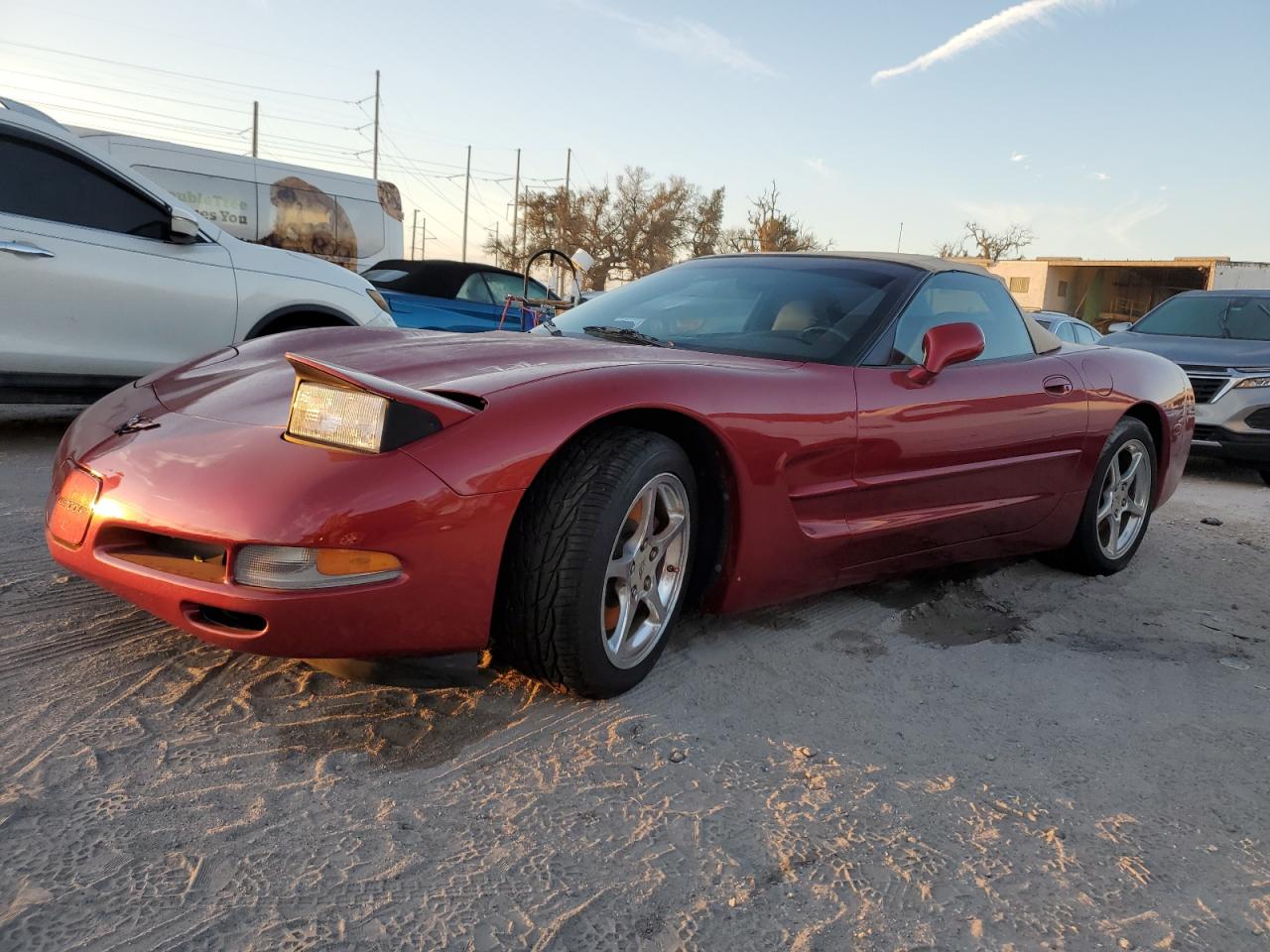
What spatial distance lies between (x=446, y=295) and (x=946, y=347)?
7.46 meters

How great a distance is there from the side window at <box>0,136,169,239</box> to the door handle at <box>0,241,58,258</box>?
0.19 meters

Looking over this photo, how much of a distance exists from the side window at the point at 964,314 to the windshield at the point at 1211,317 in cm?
535

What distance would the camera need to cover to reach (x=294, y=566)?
6.42ft

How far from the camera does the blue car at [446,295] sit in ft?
31.3

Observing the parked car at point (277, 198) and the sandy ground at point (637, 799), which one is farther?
the parked car at point (277, 198)

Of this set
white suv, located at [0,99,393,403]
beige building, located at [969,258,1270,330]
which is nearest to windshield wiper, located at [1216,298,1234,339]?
white suv, located at [0,99,393,403]

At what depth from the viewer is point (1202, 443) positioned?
7.28m

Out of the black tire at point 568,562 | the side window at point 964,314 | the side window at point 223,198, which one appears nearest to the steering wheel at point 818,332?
the side window at point 964,314

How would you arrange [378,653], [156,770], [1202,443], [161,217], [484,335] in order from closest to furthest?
[156,770], [378,653], [484,335], [161,217], [1202,443]

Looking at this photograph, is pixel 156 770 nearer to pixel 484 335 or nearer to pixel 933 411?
pixel 484 335

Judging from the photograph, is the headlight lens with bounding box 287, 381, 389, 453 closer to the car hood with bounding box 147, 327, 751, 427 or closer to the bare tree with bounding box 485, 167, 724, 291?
the car hood with bounding box 147, 327, 751, 427

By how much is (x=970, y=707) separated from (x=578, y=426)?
1.31 meters

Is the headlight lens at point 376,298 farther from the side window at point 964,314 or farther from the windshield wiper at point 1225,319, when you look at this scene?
the windshield wiper at point 1225,319

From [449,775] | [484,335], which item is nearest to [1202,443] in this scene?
[484,335]
